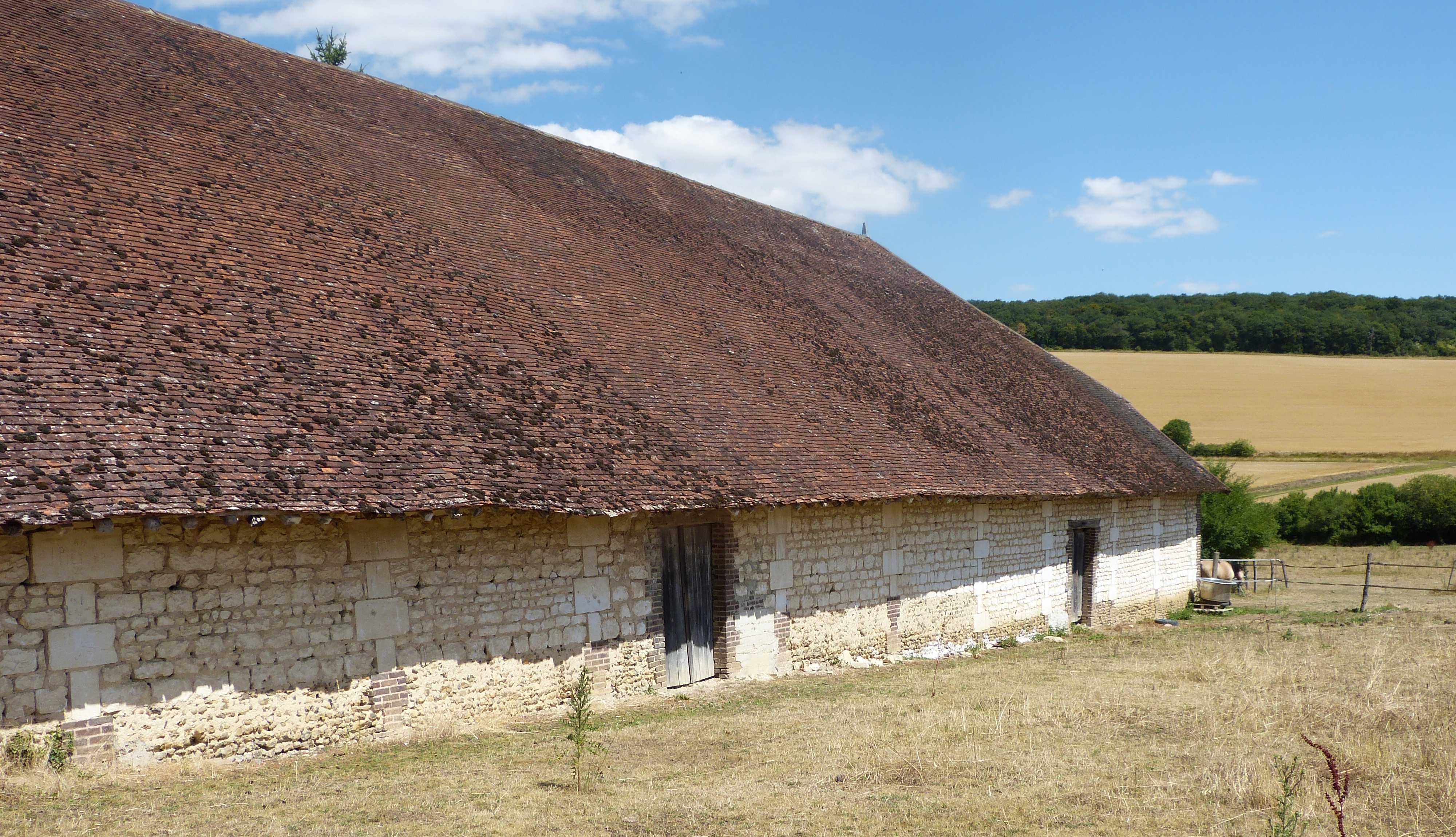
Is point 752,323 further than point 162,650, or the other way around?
point 752,323

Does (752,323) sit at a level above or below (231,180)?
below

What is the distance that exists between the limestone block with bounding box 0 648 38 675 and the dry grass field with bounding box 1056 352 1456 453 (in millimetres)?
35359

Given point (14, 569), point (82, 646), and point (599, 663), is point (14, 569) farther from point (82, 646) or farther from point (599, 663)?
point (599, 663)

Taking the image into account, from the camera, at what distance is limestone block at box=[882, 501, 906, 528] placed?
40.5ft

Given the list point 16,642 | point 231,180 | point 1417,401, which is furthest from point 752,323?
point 1417,401

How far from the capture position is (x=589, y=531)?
9227 mm

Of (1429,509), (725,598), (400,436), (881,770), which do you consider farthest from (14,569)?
(1429,509)

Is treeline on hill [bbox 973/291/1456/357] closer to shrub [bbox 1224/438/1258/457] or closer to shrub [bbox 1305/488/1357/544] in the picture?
shrub [bbox 1224/438/1258/457]

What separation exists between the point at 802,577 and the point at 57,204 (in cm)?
748

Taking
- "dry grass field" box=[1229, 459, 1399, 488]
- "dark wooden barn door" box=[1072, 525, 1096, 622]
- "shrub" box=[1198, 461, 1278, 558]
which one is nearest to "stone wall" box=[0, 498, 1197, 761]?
"dark wooden barn door" box=[1072, 525, 1096, 622]

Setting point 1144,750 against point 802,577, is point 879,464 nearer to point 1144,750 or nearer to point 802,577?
point 802,577

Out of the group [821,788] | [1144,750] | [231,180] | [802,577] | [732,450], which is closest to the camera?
[821,788]

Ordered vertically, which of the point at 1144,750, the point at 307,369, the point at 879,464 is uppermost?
the point at 307,369

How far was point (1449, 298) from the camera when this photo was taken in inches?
2606
